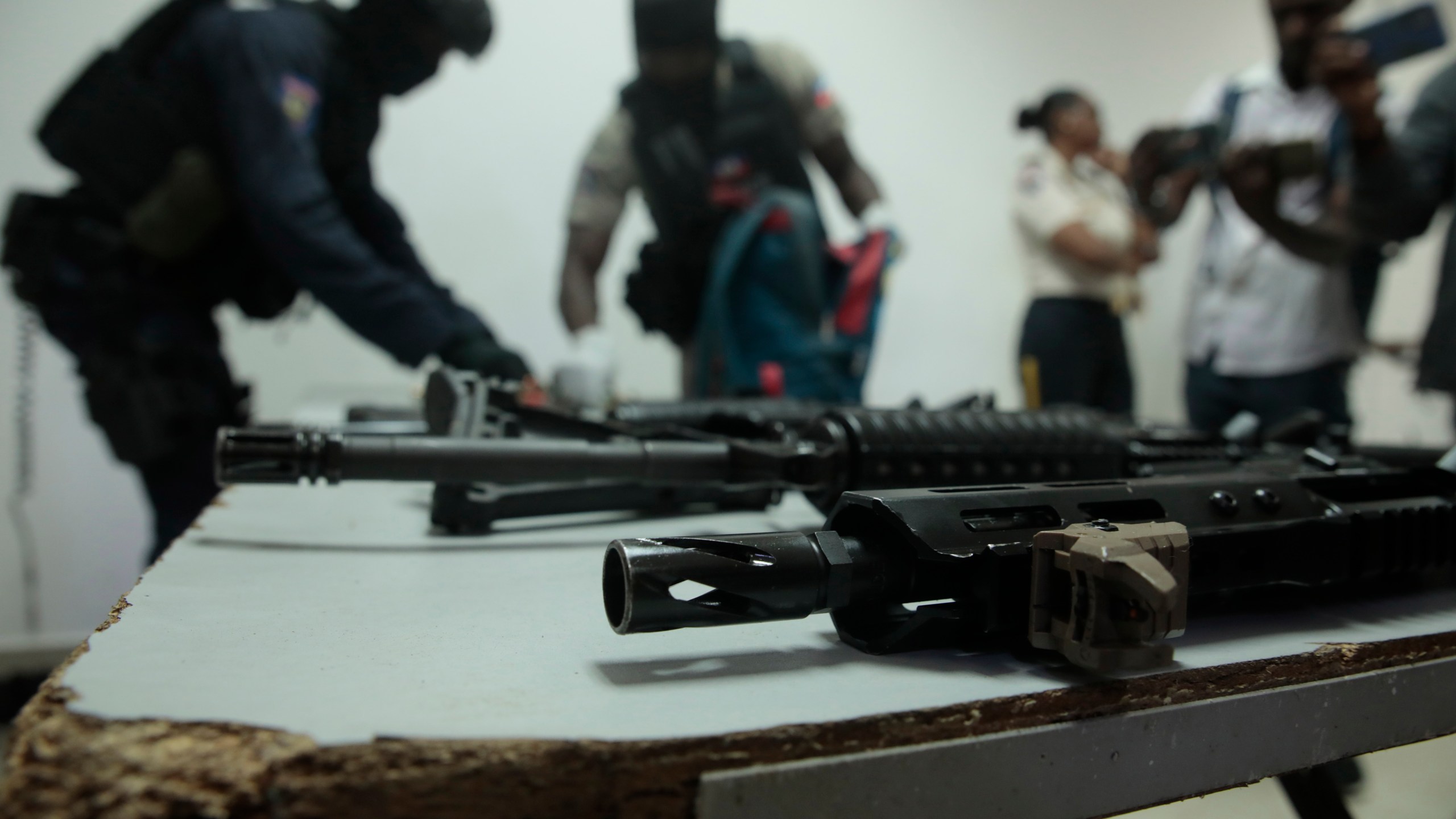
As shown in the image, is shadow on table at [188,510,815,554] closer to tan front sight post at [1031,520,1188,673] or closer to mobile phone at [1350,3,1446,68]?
tan front sight post at [1031,520,1188,673]

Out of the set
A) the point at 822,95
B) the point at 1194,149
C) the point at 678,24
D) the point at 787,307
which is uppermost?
the point at 678,24

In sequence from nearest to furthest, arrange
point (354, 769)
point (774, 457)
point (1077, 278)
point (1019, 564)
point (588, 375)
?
point (354, 769)
point (1019, 564)
point (774, 457)
point (588, 375)
point (1077, 278)

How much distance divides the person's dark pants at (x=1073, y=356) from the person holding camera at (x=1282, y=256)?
22 cm

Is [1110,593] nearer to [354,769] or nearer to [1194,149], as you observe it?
[354,769]

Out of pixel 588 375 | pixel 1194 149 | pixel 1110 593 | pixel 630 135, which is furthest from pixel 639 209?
pixel 1110 593

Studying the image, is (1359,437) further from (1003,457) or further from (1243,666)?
(1243,666)

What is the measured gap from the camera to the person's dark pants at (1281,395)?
164cm

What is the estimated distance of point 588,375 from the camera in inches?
60.3

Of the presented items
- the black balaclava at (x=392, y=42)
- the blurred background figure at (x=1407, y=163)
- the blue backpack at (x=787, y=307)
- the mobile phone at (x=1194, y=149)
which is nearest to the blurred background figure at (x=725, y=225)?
the blue backpack at (x=787, y=307)

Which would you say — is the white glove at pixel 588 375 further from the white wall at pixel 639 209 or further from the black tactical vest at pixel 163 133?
the black tactical vest at pixel 163 133

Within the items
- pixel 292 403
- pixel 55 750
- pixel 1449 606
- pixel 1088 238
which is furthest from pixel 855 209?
pixel 55 750

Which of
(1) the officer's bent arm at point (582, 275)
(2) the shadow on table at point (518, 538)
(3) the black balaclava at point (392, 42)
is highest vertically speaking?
(3) the black balaclava at point (392, 42)

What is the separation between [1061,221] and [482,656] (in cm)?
188

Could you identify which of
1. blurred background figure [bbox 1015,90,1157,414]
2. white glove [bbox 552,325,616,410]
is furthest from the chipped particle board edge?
blurred background figure [bbox 1015,90,1157,414]
